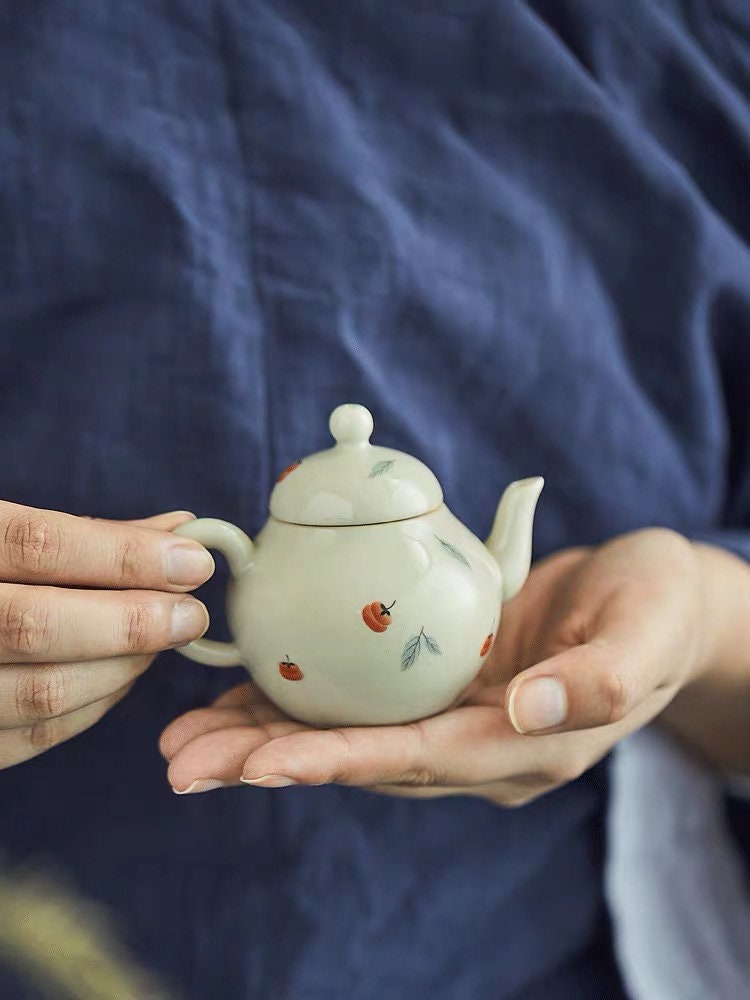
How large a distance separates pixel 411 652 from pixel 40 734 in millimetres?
274

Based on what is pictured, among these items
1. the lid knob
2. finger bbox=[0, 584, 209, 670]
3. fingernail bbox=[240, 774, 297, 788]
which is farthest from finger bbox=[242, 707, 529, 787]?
the lid knob

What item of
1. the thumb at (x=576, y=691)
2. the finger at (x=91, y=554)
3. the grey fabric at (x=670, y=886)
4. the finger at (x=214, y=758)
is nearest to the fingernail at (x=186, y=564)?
the finger at (x=91, y=554)

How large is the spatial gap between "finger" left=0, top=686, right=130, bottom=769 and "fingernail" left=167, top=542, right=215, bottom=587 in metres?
0.12

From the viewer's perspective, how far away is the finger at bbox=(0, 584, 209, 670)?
55cm

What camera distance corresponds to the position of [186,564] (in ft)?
1.95

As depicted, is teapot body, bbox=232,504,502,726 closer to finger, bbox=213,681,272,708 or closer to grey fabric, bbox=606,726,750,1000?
finger, bbox=213,681,272,708

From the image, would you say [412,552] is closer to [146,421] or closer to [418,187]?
[146,421]

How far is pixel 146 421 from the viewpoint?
77 centimetres

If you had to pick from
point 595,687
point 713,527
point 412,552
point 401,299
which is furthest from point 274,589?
point 713,527

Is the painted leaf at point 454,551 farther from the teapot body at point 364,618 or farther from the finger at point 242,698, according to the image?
the finger at point 242,698

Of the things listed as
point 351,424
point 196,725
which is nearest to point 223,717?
point 196,725

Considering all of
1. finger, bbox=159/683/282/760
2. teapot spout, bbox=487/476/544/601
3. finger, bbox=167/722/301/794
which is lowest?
finger, bbox=159/683/282/760

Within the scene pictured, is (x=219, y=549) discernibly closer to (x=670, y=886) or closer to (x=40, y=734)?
(x=40, y=734)

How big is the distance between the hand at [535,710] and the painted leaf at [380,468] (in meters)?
0.17
